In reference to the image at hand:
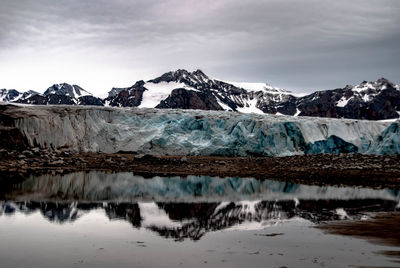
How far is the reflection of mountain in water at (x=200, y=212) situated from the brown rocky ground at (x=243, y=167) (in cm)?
704

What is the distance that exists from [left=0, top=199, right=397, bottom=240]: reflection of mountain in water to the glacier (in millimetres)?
23625

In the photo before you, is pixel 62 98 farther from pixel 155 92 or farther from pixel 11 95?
pixel 11 95

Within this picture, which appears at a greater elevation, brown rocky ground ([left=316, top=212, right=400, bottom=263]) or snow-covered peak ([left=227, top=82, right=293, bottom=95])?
snow-covered peak ([left=227, top=82, right=293, bottom=95])

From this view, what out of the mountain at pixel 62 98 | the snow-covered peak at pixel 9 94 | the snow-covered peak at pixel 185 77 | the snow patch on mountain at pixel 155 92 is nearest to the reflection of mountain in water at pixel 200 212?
the mountain at pixel 62 98

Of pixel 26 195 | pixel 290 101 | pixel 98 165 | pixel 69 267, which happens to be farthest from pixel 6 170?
pixel 290 101

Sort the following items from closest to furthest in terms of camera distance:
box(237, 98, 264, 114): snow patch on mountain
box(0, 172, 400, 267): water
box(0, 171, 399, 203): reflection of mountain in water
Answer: box(0, 172, 400, 267): water < box(0, 171, 399, 203): reflection of mountain in water < box(237, 98, 264, 114): snow patch on mountain

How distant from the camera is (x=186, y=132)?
4269cm

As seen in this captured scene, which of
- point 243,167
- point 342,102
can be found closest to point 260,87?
point 342,102

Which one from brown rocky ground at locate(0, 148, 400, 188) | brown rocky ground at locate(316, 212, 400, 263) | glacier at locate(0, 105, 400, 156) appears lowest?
brown rocky ground at locate(316, 212, 400, 263)

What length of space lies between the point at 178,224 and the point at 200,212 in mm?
2124

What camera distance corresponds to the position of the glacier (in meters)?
36.5

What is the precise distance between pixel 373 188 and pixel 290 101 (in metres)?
135

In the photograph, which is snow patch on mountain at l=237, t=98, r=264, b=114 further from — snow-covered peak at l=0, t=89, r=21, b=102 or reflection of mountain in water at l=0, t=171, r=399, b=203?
reflection of mountain in water at l=0, t=171, r=399, b=203

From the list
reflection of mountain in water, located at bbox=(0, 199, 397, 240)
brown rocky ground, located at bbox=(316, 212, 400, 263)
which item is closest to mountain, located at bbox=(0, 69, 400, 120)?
reflection of mountain in water, located at bbox=(0, 199, 397, 240)
